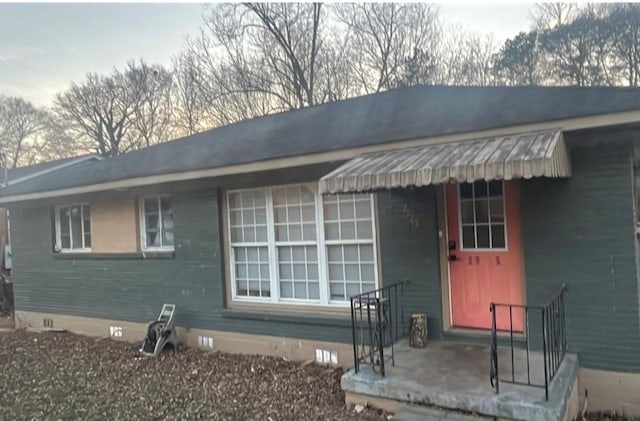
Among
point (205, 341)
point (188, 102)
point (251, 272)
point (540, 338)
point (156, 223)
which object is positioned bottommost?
point (205, 341)

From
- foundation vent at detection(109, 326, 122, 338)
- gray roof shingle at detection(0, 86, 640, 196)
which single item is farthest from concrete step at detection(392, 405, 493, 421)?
foundation vent at detection(109, 326, 122, 338)

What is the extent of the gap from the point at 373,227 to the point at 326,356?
186cm

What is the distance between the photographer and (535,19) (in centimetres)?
2234

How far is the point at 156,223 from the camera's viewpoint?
8.55 m

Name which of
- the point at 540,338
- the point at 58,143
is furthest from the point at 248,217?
the point at 58,143

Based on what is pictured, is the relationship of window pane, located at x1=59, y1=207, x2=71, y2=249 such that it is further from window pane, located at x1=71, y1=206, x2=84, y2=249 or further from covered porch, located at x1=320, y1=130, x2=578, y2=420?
covered porch, located at x1=320, y1=130, x2=578, y2=420

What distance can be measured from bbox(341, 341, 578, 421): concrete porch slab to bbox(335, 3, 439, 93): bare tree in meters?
21.5

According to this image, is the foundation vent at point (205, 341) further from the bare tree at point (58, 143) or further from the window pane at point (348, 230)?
the bare tree at point (58, 143)

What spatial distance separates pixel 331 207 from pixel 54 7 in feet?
12.8

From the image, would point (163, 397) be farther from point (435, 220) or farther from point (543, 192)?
point (543, 192)

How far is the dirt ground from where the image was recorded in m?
5.16

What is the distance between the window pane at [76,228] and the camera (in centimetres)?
977

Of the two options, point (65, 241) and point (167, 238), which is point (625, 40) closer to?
point (167, 238)

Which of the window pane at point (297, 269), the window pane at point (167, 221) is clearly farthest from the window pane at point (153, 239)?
the window pane at point (297, 269)
